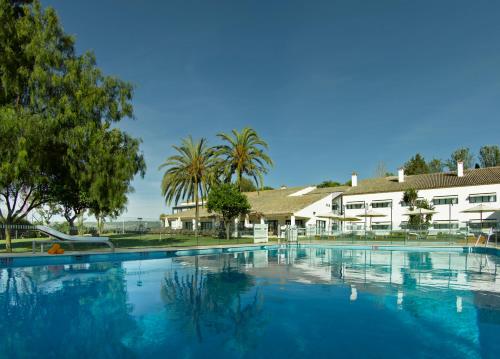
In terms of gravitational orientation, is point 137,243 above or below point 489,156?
below

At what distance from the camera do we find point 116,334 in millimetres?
7098

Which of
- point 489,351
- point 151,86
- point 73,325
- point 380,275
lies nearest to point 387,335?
point 489,351

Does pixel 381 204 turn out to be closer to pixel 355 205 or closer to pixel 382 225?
pixel 382 225

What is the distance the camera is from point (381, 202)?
4338 cm

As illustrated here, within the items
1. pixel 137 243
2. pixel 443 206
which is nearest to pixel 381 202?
pixel 443 206

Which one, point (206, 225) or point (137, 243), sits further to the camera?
point (206, 225)

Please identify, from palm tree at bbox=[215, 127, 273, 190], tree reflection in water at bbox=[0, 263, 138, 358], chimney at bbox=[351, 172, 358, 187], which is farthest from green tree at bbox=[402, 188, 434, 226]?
tree reflection in water at bbox=[0, 263, 138, 358]

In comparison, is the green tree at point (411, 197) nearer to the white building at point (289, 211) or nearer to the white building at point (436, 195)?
the white building at point (436, 195)

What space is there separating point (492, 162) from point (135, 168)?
216 feet

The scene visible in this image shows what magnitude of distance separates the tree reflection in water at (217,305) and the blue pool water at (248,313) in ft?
0.09

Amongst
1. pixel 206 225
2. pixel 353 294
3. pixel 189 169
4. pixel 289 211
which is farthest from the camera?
pixel 206 225

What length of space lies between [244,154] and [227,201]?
4.53 metres

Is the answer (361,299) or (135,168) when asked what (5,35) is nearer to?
(135,168)

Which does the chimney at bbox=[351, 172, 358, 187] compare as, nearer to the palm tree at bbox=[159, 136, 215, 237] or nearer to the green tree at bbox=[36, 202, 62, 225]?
the palm tree at bbox=[159, 136, 215, 237]
